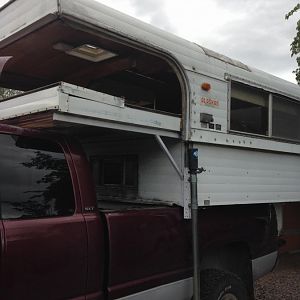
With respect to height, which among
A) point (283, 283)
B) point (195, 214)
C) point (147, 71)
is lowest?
point (283, 283)

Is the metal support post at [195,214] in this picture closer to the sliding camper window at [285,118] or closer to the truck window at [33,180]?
the truck window at [33,180]

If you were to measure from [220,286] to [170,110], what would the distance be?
2.01m

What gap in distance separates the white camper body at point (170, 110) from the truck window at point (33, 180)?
229mm

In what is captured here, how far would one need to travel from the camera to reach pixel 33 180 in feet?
10.1

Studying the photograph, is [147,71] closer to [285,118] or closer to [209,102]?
[209,102]

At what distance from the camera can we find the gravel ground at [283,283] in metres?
6.36

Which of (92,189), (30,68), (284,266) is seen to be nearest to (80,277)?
(92,189)

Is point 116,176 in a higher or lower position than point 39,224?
higher

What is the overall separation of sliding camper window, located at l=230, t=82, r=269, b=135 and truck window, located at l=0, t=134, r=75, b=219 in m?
2.20

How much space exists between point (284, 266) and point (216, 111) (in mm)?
4532

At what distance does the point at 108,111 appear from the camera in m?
3.50

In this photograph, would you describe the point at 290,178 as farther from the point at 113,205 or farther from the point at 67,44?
the point at 67,44

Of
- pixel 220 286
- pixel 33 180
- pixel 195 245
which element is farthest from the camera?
pixel 220 286

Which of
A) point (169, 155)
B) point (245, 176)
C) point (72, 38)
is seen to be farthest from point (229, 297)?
point (72, 38)
